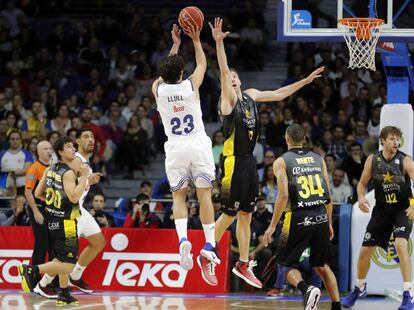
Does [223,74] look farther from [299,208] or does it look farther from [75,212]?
[75,212]

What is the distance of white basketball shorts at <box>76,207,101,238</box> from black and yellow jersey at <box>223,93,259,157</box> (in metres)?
3.43

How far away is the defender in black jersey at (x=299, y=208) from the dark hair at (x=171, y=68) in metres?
1.47

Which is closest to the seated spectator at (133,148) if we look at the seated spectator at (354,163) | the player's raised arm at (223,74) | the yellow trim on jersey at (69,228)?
the seated spectator at (354,163)

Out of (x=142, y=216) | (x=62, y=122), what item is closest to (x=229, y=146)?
(x=142, y=216)

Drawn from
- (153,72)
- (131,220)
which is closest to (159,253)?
(131,220)

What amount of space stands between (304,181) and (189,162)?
134 centimetres

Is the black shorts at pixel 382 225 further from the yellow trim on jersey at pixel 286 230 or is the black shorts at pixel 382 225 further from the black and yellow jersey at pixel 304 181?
the yellow trim on jersey at pixel 286 230

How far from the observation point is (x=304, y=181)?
11125mm

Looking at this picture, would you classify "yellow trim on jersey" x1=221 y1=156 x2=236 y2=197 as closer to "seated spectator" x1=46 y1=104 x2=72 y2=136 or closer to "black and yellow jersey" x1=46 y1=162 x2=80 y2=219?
"black and yellow jersey" x1=46 y1=162 x2=80 y2=219

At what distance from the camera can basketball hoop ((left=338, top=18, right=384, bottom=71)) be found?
12.6 m

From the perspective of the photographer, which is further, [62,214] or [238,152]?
[62,214]

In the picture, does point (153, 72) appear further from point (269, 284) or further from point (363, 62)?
point (363, 62)

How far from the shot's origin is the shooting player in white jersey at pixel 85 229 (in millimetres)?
13406

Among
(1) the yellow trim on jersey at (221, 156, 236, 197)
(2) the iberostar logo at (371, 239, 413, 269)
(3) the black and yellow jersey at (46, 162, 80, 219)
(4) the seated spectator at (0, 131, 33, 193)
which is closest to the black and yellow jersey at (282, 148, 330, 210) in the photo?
(1) the yellow trim on jersey at (221, 156, 236, 197)
